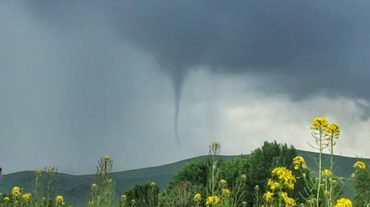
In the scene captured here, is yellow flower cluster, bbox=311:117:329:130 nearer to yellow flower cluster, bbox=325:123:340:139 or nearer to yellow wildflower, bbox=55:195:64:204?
yellow flower cluster, bbox=325:123:340:139

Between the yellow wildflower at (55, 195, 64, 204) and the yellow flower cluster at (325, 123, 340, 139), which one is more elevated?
the yellow flower cluster at (325, 123, 340, 139)

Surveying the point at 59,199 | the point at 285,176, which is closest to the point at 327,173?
the point at 285,176

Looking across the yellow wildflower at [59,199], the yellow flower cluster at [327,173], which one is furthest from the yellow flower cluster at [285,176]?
the yellow wildflower at [59,199]

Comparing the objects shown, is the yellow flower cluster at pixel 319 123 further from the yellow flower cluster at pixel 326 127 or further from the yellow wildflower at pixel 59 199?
the yellow wildflower at pixel 59 199

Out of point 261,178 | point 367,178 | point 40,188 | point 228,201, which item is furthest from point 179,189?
point 367,178

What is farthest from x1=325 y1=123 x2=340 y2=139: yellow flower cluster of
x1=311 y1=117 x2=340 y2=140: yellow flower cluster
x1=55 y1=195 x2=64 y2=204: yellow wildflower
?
x1=55 y1=195 x2=64 y2=204: yellow wildflower

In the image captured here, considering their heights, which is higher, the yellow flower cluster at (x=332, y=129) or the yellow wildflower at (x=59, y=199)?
the yellow flower cluster at (x=332, y=129)

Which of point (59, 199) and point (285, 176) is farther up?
point (285, 176)

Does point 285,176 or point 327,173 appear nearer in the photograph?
point 327,173

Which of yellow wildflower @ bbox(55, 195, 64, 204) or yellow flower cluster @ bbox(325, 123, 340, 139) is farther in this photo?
yellow wildflower @ bbox(55, 195, 64, 204)

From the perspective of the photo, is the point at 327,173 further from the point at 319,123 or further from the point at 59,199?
the point at 59,199

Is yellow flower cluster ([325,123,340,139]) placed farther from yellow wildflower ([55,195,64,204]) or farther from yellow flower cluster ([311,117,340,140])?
yellow wildflower ([55,195,64,204])

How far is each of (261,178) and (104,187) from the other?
187ft

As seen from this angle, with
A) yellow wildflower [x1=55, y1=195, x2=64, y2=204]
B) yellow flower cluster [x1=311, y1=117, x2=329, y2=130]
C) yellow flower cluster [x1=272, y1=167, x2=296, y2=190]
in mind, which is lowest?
yellow wildflower [x1=55, y1=195, x2=64, y2=204]
